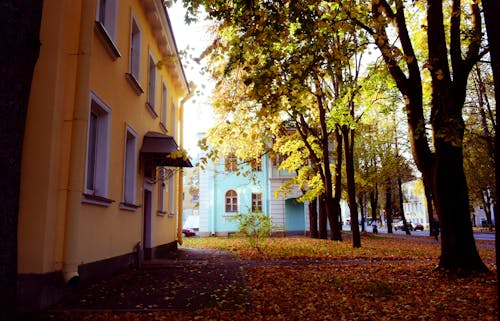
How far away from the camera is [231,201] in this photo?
116 feet

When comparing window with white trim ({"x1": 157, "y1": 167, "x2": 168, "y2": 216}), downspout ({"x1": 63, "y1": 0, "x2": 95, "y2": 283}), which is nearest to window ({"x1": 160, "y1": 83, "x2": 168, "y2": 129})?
window with white trim ({"x1": 157, "y1": 167, "x2": 168, "y2": 216})

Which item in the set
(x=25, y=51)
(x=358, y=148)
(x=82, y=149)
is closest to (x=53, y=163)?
(x=82, y=149)

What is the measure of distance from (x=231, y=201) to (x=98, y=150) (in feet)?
89.3

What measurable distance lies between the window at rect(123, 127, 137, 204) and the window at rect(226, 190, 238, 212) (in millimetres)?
24487

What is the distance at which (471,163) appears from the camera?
33.3 m

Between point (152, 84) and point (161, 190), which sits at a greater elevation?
point (152, 84)

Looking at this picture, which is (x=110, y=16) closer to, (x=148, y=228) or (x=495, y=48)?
(x=148, y=228)

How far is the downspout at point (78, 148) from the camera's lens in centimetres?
613

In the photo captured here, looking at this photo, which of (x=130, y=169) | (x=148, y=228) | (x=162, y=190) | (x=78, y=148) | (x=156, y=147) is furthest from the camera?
(x=162, y=190)

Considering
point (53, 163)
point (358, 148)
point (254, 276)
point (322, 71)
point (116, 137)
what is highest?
point (358, 148)

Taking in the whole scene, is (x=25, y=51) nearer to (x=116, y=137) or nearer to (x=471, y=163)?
(x=116, y=137)

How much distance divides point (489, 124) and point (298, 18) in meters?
24.9

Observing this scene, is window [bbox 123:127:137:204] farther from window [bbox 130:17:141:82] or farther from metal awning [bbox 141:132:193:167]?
window [bbox 130:17:141:82]

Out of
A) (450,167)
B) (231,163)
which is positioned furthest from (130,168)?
(231,163)
